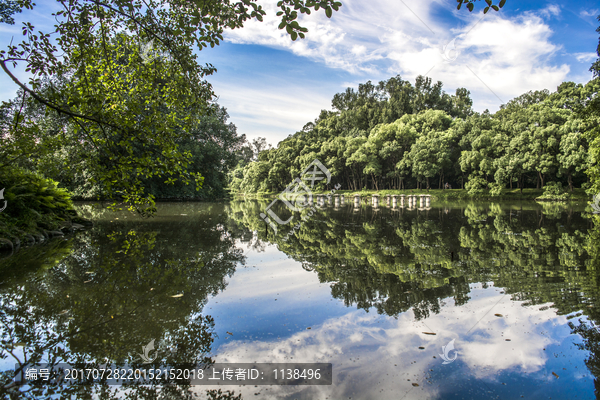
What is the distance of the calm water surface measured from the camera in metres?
2.81

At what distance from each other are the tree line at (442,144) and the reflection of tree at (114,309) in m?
17.3

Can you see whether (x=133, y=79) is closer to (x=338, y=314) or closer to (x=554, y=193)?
(x=338, y=314)

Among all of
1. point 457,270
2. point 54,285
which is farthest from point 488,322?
point 54,285

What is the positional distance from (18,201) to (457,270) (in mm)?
11118

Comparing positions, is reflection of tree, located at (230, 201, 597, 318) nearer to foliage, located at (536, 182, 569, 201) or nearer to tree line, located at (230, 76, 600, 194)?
tree line, located at (230, 76, 600, 194)

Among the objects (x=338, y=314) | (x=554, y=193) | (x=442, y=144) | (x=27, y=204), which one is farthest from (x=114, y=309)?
(x=442, y=144)

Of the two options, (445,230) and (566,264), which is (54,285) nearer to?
(566,264)

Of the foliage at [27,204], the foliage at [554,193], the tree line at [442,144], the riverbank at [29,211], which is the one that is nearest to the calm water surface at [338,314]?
the riverbank at [29,211]

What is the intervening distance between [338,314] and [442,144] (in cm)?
4179

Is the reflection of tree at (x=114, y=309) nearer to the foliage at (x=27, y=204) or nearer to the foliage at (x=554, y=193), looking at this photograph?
the foliage at (x=27, y=204)

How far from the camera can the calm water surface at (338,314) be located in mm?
2812

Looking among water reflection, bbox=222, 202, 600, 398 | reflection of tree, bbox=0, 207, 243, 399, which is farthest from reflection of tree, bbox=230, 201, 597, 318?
reflection of tree, bbox=0, 207, 243, 399

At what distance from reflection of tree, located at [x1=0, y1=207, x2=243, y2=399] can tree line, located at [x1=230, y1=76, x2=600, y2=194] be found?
1726cm

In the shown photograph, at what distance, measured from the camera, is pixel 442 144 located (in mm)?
41000
